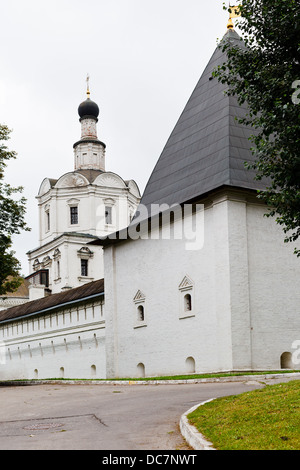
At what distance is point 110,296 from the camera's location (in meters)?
28.6

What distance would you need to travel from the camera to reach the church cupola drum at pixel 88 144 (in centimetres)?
6626

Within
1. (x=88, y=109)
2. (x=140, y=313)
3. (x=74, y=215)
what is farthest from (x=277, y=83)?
(x=88, y=109)

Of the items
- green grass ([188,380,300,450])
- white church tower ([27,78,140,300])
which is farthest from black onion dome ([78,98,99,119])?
green grass ([188,380,300,450])

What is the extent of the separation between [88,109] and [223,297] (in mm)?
47386

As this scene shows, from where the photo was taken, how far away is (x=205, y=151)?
25.5m

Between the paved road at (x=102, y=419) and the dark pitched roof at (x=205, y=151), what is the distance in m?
9.74

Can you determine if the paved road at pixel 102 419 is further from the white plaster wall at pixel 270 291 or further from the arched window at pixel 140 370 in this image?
the arched window at pixel 140 370

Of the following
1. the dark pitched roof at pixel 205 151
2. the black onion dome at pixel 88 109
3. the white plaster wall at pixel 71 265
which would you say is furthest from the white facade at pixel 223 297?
the black onion dome at pixel 88 109

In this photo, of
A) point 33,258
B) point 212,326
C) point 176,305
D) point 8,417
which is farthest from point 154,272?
point 33,258

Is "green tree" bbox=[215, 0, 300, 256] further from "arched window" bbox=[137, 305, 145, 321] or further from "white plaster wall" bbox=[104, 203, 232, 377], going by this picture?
"arched window" bbox=[137, 305, 145, 321]

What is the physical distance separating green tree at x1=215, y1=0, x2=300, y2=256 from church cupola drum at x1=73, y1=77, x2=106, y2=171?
53689mm

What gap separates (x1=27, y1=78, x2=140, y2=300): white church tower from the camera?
6291cm

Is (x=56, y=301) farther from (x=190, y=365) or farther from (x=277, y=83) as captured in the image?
(x=277, y=83)

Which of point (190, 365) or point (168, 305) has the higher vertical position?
point (168, 305)
